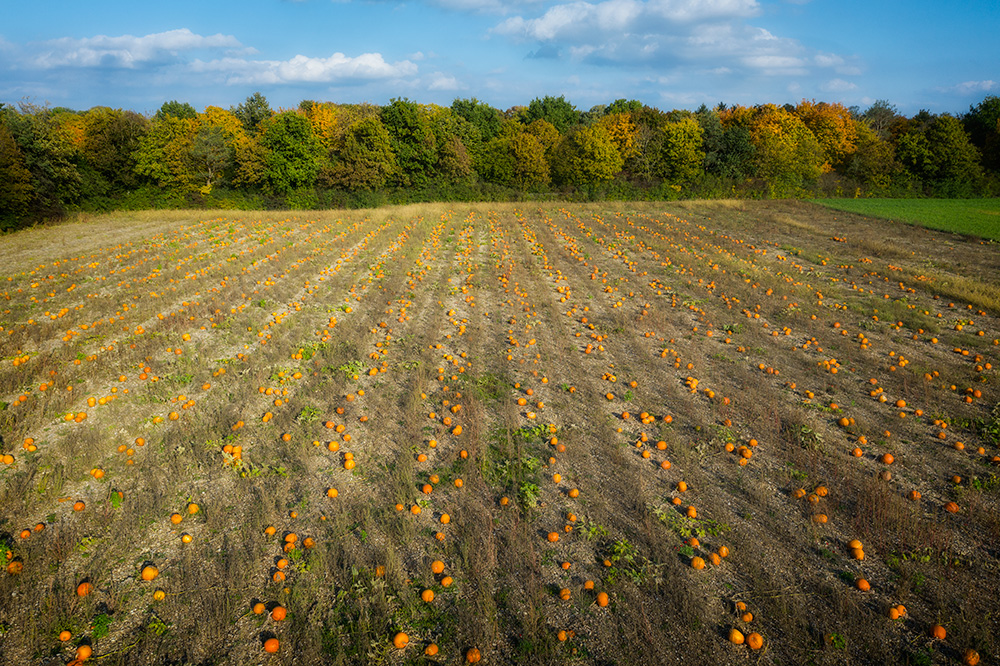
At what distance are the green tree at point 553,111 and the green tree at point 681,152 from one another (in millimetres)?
17319

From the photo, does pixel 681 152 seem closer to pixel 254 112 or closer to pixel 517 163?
pixel 517 163

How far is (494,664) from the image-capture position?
12.4 feet

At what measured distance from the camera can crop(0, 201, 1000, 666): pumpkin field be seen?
4.04 meters

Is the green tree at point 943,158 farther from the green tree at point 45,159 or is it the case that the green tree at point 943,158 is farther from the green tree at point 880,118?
the green tree at point 45,159

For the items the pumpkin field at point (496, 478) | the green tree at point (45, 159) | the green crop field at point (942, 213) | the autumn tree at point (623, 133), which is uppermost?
the autumn tree at point (623, 133)

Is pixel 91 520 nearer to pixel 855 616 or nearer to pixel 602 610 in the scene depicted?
pixel 602 610

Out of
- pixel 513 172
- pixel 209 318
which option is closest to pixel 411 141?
pixel 513 172

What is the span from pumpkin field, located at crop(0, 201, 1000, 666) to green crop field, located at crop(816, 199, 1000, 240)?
19.0 meters

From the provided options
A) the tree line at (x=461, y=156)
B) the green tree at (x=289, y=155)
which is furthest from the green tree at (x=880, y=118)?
the green tree at (x=289, y=155)

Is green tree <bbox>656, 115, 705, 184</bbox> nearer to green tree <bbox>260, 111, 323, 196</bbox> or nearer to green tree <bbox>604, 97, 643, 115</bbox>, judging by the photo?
green tree <bbox>604, 97, 643, 115</bbox>

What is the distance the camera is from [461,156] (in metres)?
42.6

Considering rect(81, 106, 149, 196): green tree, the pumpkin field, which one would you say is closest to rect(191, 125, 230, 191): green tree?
rect(81, 106, 149, 196): green tree

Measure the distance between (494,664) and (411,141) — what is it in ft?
143

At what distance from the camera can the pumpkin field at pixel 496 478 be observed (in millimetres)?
4039
